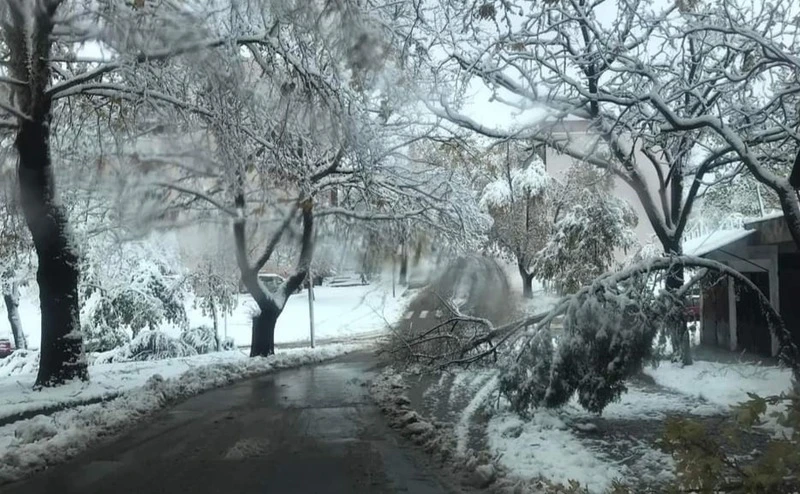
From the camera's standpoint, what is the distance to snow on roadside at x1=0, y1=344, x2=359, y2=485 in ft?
27.3

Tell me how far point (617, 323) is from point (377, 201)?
1083cm

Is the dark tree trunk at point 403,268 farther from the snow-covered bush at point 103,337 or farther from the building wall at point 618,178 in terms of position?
the snow-covered bush at point 103,337

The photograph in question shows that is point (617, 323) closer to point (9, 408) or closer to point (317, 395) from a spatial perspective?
point (317, 395)

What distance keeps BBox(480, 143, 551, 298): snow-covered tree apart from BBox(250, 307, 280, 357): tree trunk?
8.69 metres

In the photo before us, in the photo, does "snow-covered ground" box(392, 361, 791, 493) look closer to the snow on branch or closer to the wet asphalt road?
the snow on branch

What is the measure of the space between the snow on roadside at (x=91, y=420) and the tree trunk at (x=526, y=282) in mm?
7209

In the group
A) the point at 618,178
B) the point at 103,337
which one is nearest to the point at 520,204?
the point at 618,178

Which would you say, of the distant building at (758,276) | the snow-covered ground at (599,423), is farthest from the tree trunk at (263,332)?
the distant building at (758,276)

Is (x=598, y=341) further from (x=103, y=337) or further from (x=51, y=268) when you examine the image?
(x=103, y=337)

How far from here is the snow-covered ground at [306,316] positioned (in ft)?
84.1

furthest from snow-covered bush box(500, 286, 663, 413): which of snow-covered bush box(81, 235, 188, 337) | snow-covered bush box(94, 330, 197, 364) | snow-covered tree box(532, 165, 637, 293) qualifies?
snow-covered bush box(94, 330, 197, 364)

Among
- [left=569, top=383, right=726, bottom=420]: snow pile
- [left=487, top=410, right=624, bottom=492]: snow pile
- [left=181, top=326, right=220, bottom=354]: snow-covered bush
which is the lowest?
[left=181, top=326, right=220, bottom=354]: snow-covered bush

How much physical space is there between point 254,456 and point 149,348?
1767cm

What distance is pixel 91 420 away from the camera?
34.4 feet
